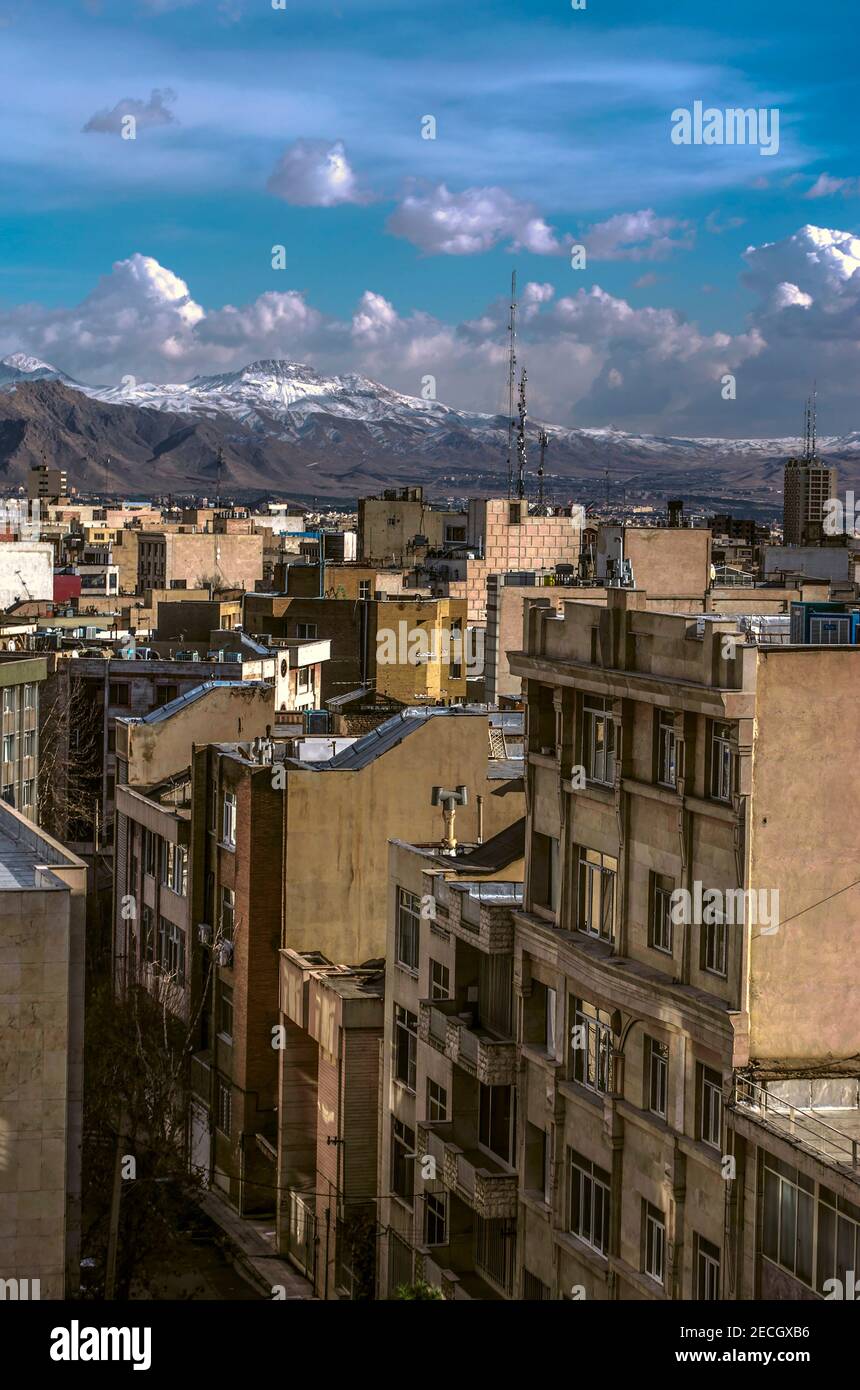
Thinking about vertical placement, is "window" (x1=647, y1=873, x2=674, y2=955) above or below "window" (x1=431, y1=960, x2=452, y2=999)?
above

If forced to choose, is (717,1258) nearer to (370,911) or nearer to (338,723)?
(370,911)

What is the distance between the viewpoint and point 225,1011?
139 ft

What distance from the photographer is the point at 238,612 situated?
3465 inches

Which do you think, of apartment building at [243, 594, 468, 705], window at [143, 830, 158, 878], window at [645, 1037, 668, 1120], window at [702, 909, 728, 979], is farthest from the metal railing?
apartment building at [243, 594, 468, 705]

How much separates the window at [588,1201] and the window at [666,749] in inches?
183

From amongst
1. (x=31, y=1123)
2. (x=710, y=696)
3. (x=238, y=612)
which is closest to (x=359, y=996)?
(x=31, y=1123)

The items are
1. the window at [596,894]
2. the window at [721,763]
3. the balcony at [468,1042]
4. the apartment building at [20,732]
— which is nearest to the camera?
the window at [721,763]

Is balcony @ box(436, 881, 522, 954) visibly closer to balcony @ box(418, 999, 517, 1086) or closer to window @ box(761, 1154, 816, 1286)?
balcony @ box(418, 999, 517, 1086)

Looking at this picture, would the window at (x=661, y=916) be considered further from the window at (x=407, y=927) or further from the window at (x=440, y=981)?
the window at (x=407, y=927)

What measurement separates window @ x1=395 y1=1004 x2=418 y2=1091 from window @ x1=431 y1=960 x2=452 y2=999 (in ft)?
4.16

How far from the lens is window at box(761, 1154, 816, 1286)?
68.1 feet

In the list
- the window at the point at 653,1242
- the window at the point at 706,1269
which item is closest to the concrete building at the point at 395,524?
the window at the point at 653,1242

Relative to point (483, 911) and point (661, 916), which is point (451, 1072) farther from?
point (661, 916)

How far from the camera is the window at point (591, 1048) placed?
25.6 metres
